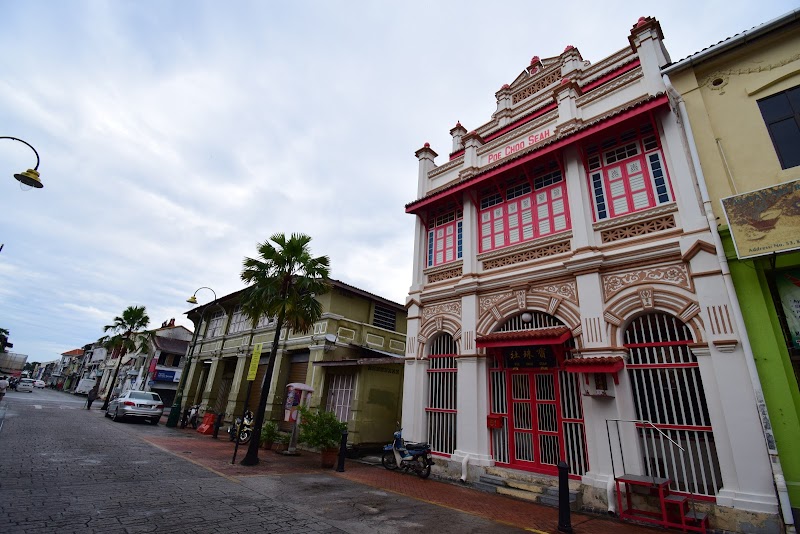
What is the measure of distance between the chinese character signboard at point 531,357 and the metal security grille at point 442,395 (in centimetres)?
200

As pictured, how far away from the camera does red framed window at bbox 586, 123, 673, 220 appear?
9.02 metres

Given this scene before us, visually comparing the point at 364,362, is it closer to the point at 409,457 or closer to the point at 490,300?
the point at 409,457

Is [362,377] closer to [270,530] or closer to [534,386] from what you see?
[534,386]

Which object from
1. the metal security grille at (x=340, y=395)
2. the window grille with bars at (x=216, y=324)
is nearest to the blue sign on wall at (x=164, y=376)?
the window grille with bars at (x=216, y=324)

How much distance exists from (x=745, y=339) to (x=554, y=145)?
6.32m

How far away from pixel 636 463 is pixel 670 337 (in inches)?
108

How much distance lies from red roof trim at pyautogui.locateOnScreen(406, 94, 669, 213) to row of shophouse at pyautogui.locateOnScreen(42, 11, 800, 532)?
2.0 inches

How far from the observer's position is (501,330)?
35.3 ft

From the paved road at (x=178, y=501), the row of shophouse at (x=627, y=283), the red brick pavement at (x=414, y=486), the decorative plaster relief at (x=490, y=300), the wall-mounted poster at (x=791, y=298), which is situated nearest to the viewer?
the paved road at (x=178, y=501)

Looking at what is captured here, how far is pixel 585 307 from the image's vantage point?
8.93 m

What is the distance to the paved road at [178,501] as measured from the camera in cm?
543

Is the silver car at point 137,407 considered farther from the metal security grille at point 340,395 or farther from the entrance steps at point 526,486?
the entrance steps at point 526,486

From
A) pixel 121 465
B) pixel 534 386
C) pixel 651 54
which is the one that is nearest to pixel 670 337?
pixel 534 386

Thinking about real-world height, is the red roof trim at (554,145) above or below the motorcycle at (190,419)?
above
